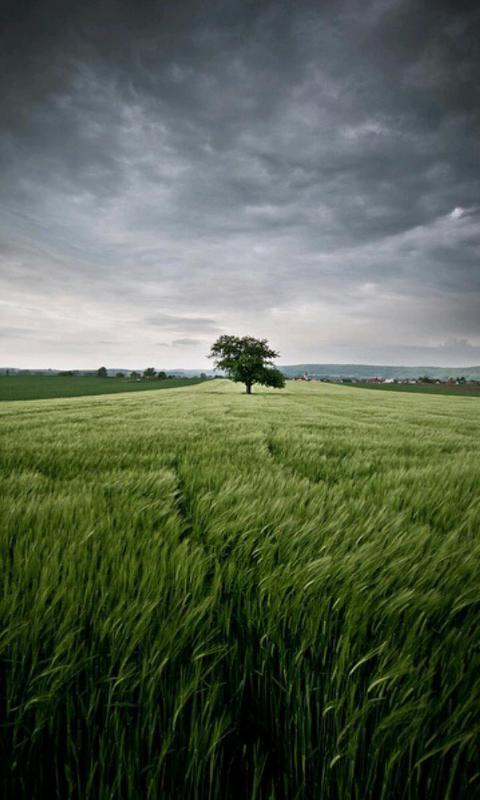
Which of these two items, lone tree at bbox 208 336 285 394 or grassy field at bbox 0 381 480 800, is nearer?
grassy field at bbox 0 381 480 800

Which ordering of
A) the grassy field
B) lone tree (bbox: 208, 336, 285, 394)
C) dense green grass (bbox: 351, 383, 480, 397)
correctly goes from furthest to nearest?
dense green grass (bbox: 351, 383, 480, 397)
lone tree (bbox: 208, 336, 285, 394)
the grassy field

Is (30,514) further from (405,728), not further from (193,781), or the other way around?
(405,728)

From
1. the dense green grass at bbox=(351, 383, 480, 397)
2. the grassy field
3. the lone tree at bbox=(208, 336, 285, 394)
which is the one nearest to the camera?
the grassy field

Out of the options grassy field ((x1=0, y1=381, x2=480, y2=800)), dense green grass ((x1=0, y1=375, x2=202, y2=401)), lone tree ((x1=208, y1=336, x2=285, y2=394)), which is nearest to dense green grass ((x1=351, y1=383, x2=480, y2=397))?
lone tree ((x1=208, y1=336, x2=285, y2=394))

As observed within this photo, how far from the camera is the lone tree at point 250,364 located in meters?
37.3

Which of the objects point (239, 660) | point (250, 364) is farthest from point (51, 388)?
point (239, 660)

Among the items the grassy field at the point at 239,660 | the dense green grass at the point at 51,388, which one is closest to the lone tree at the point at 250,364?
the dense green grass at the point at 51,388

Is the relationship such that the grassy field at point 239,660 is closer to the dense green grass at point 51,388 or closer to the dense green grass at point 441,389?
the dense green grass at point 51,388

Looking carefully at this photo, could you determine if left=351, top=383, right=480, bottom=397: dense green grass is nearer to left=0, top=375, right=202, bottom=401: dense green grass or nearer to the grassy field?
left=0, top=375, right=202, bottom=401: dense green grass

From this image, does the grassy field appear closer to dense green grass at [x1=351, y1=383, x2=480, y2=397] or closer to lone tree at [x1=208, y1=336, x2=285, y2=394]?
lone tree at [x1=208, y1=336, x2=285, y2=394]

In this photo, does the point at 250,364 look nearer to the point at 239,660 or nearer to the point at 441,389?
the point at 239,660

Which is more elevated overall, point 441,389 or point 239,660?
point 441,389

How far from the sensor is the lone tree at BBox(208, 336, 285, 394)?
37.3 meters

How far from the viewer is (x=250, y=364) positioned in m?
37.3
